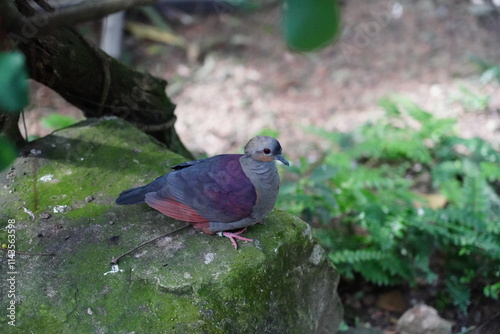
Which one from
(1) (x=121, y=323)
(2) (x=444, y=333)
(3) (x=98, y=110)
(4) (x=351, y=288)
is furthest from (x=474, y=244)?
(3) (x=98, y=110)

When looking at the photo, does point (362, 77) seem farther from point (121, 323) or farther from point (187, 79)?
point (121, 323)

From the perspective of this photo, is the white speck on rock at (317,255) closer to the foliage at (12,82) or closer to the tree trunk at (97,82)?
the tree trunk at (97,82)

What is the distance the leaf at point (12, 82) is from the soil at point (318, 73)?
17.1 feet

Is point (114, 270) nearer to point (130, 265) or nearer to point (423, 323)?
point (130, 265)

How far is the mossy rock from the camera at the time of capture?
2.25 meters

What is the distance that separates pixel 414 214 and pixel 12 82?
3.65m

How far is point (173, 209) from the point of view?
2494 millimetres

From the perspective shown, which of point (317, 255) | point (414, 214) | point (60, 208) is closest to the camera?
point (60, 208)

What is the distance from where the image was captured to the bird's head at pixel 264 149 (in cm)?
239

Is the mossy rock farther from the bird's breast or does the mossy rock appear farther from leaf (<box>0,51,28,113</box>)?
leaf (<box>0,51,28,113</box>)

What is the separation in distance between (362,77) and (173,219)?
484 centimetres

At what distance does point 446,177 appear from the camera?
15.0ft

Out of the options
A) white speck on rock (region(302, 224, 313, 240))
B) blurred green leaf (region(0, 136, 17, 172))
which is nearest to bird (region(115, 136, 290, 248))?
white speck on rock (region(302, 224, 313, 240))

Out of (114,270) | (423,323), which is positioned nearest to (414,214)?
(423,323)
